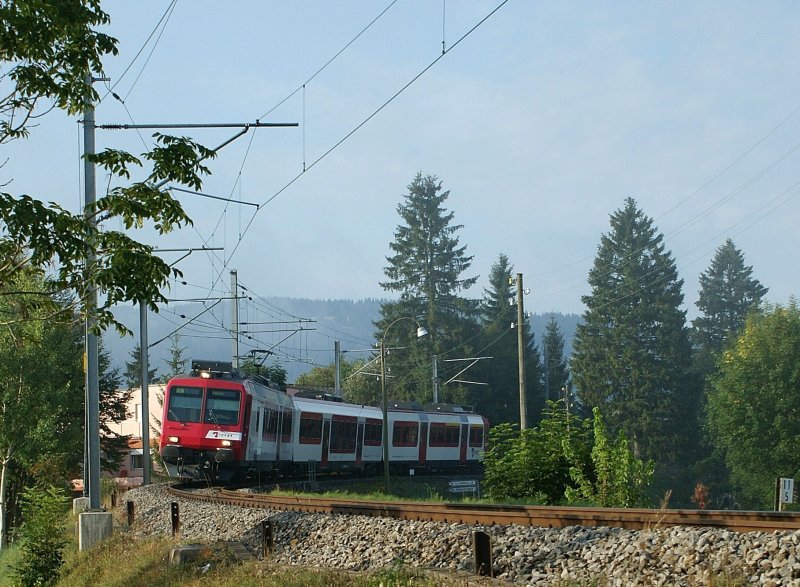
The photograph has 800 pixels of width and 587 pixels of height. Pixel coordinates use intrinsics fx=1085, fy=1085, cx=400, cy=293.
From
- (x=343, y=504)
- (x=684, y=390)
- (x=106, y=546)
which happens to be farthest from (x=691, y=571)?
(x=684, y=390)

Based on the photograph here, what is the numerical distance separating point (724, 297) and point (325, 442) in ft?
263

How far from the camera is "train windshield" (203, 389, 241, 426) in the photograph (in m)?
31.3

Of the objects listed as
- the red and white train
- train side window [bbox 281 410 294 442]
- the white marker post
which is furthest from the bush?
train side window [bbox 281 410 294 442]

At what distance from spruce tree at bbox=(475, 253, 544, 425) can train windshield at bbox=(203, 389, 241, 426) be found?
5471 centimetres

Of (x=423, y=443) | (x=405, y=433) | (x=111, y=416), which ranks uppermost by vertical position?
(x=405, y=433)

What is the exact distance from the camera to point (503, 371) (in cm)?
8962

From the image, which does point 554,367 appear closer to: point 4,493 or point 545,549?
point 4,493

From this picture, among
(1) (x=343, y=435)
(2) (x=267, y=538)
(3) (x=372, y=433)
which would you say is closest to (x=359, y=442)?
(3) (x=372, y=433)

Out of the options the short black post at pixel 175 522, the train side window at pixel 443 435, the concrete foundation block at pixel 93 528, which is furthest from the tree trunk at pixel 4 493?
the short black post at pixel 175 522

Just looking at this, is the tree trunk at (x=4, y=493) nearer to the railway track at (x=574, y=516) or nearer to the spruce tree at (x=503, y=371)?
the railway track at (x=574, y=516)

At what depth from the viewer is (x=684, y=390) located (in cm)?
8344

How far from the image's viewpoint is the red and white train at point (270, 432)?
31422 millimetres

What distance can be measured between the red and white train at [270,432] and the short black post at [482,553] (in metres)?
16.5

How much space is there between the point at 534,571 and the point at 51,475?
40.8 metres
